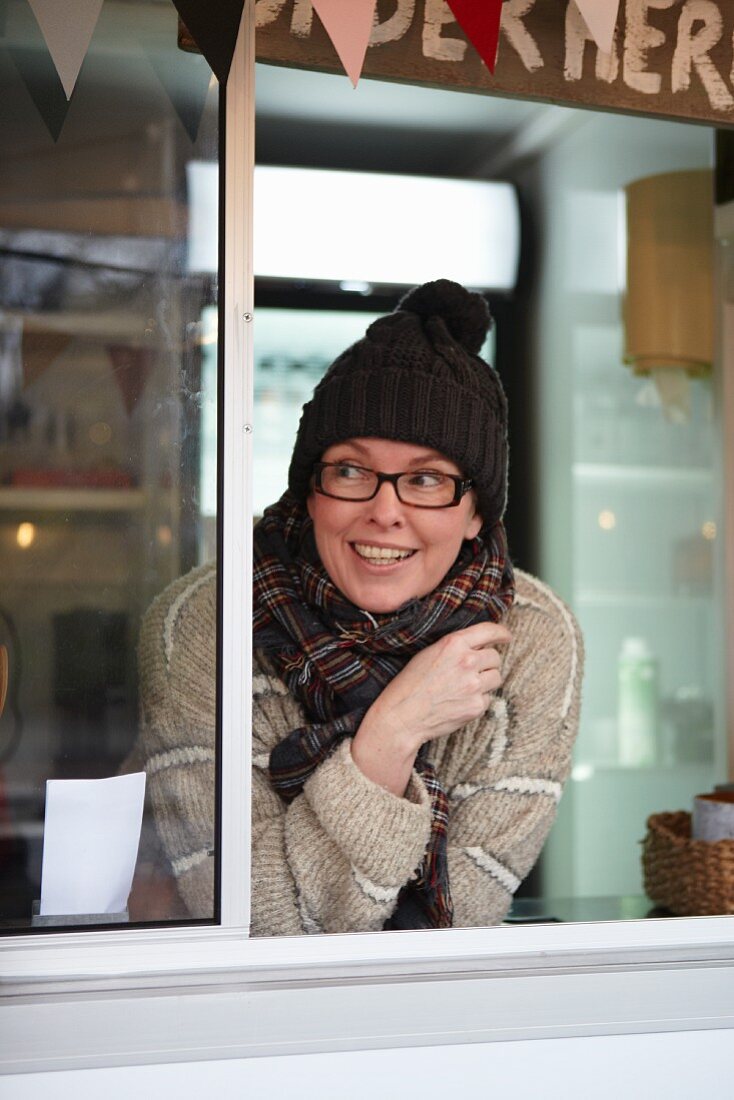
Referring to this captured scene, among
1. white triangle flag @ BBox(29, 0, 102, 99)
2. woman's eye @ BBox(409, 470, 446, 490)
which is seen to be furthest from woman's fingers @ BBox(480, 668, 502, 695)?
white triangle flag @ BBox(29, 0, 102, 99)

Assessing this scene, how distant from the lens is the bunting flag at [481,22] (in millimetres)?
1268

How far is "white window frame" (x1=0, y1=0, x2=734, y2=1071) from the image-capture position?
3.70ft

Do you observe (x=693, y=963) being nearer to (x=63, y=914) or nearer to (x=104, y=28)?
(x=63, y=914)

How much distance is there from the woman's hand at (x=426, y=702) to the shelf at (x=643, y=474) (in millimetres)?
1772

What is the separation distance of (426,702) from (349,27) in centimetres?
83

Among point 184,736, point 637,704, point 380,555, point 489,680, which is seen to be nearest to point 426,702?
point 489,680

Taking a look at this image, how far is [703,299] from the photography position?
115 inches

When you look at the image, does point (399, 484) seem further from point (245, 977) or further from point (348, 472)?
point (245, 977)

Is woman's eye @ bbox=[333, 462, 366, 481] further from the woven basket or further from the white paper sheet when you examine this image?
the woven basket

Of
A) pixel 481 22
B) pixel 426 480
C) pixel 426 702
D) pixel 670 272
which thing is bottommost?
pixel 426 702

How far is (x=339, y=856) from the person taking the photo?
1.55 m

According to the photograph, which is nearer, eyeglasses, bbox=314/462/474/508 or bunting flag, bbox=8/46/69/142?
bunting flag, bbox=8/46/69/142

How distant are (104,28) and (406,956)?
931 millimetres

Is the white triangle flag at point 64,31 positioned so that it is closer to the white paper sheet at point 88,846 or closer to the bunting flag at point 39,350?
the bunting flag at point 39,350
